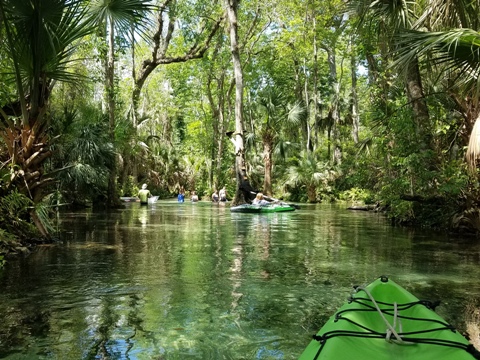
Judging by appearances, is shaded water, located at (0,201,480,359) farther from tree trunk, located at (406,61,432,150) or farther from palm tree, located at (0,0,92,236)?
tree trunk, located at (406,61,432,150)

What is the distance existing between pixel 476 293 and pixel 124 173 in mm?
28426

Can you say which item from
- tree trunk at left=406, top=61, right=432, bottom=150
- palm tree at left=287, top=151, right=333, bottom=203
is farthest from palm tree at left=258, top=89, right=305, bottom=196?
tree trunk at left=406, top=61, right=432, bottom=150

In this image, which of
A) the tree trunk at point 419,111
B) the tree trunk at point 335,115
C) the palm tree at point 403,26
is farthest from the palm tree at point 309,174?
the tree trunk at point 419,111

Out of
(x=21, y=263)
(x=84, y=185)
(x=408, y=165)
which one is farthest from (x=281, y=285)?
(x=84, y=185)

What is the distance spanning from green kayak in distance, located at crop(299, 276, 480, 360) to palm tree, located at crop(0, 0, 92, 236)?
6417 mm

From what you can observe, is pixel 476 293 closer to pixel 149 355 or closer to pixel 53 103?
pixel 149 355

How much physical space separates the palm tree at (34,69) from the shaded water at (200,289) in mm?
1539

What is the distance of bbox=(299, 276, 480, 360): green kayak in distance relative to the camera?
264cm

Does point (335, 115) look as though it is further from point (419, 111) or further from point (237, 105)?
point (419, 111)

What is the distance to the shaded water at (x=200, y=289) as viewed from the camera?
404 cm

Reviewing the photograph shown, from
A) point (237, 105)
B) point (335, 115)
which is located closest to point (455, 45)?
point (237, 105)

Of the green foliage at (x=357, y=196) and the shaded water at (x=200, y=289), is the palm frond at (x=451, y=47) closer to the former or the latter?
the shaded water at (x=200, y=289)

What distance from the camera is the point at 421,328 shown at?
3145 mm

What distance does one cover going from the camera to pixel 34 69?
313 inches
